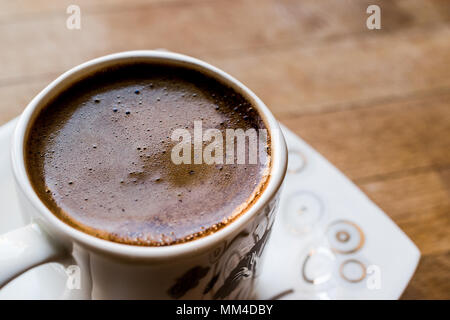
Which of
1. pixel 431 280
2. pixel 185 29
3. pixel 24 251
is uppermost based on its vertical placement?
pixel 185 29

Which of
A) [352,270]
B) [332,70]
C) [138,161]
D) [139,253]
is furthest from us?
[332,70]

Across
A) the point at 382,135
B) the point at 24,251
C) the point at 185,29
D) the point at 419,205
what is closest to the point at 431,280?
the point at 419,205

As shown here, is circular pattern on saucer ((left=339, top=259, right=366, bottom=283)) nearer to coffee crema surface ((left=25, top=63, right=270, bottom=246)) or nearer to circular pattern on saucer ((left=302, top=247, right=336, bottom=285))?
circular pattern on saucer ((left=302, top=247, right=336, bottom=285))

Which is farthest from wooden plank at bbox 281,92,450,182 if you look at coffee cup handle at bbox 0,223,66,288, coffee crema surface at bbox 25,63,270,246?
coffee cup handle at bbox 0,223,66,288

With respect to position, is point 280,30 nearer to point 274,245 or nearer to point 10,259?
point 274,245

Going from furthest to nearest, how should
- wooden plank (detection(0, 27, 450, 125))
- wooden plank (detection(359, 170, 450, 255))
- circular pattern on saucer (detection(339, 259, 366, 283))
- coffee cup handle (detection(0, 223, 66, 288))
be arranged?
1. wooden plank (detection(0, 27, 450, 125))
2. wooden plank (detection(359, 170, 450, 255))
3. circular pattern on saucer (detection(339, 259, 366, 283))
4. coffee cup handle (detection(0, 223, 66, 288))

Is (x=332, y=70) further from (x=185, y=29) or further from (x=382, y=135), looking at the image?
(x=185, y=29)
